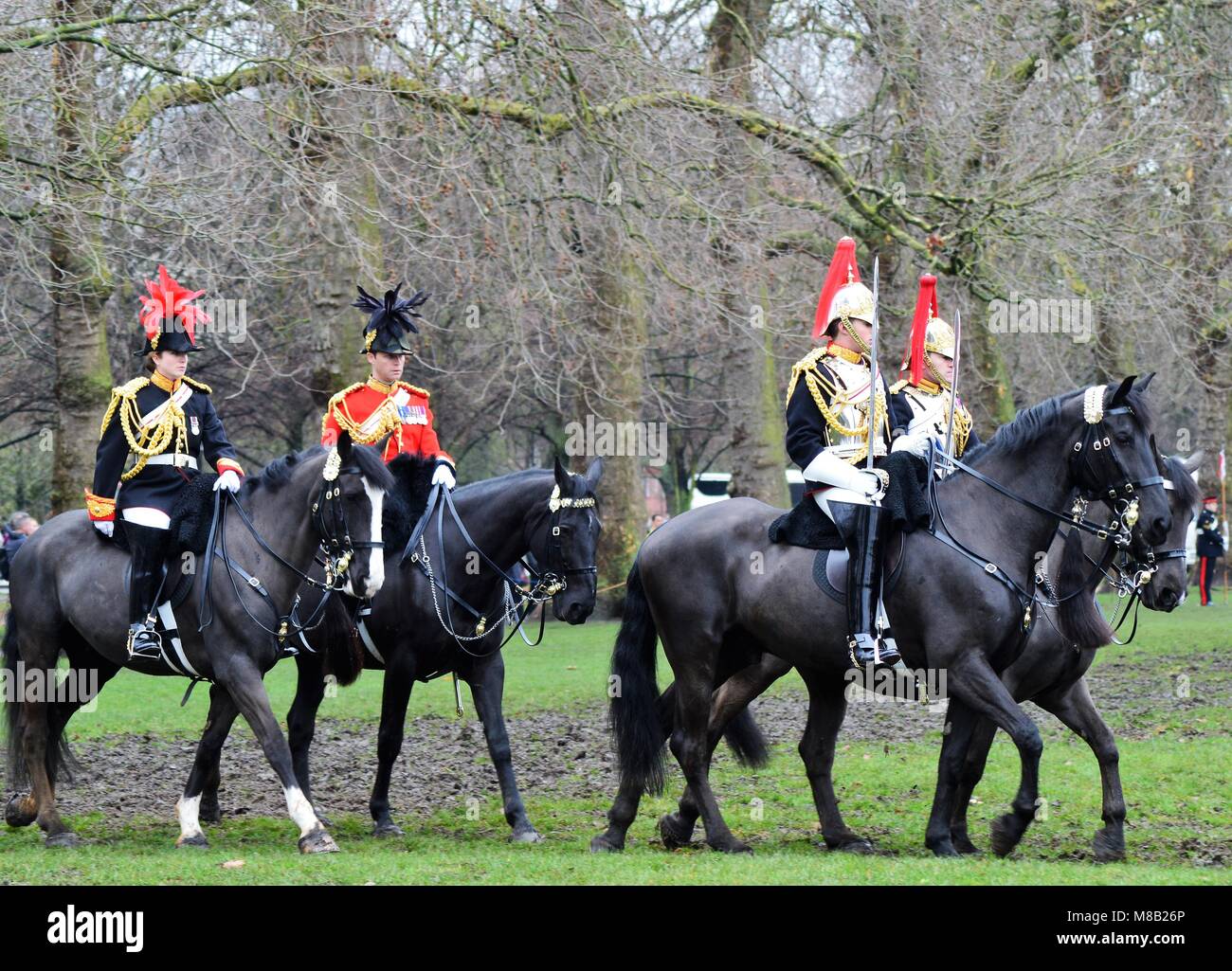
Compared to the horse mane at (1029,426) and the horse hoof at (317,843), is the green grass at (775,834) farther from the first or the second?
the horse mane at (1029,426)

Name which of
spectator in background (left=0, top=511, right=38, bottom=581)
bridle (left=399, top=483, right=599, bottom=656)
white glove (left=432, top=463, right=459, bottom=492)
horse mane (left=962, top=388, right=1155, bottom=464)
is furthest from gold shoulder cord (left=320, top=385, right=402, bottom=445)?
spectator in background (left=0, top=511, right=38, bottom=581)

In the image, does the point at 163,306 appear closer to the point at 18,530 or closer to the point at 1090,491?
the point at 1090,491

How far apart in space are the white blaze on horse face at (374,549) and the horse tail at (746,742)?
8.35 ft

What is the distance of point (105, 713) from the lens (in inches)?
617

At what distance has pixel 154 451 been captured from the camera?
943 cm

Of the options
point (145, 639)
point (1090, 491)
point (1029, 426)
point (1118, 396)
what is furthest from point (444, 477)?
point (1118, 396)

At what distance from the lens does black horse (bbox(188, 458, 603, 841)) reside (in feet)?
32.2

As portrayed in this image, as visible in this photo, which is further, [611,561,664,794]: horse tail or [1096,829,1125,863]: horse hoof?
[611,561,664,794]: horse tail

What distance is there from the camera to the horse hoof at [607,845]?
8.95 metres

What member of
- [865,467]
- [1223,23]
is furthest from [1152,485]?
[1223,23]

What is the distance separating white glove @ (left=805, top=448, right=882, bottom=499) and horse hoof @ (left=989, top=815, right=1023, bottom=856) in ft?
6.21

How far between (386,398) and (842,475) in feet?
11.3

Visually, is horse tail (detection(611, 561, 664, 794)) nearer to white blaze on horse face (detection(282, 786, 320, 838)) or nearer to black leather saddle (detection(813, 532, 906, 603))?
black leather saddle (detection(813, 532, 906, 603))

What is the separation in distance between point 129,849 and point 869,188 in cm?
1207
